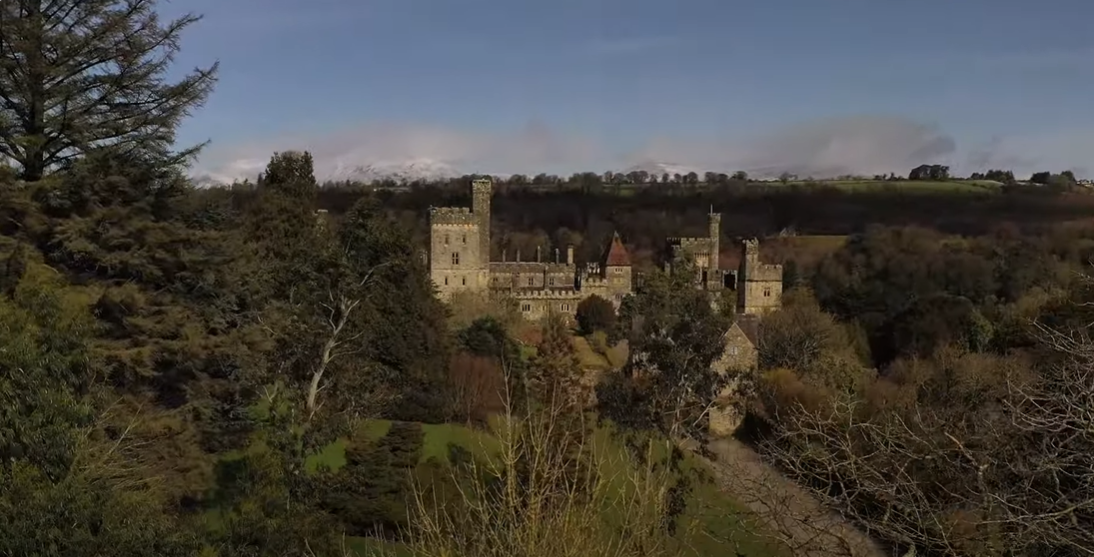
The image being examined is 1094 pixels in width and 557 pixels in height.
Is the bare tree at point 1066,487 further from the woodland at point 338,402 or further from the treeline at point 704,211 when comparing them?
the treeline at point 704,211

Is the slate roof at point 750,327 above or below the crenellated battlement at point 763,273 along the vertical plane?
below

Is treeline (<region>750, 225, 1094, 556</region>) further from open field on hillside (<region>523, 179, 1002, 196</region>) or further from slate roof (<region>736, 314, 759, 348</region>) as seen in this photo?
open field on hillside (<region>523, 179, 1002, 196</region>)

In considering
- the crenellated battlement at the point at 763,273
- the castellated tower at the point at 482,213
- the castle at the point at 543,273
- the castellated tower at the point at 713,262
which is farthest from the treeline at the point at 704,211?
the crenellated battlement at the point at 763,273

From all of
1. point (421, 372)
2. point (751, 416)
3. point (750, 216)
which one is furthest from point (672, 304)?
point (750, 216)

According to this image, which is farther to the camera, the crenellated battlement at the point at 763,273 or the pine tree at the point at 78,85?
the crenellated battlement at the point at 763,273

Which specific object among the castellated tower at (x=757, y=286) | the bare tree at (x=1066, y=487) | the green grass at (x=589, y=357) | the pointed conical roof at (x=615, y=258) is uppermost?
the bare tree at (x=1066, y=487)

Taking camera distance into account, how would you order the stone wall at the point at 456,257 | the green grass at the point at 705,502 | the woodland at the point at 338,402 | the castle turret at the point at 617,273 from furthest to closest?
Result: the castle turret at the point at 617,273, the stone wall at the point at 456,257, the green grass at the point at 705,502, the woodland at the point at 338,402

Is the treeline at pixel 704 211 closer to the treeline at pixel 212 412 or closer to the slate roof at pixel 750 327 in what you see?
the slate roof at pixel 750 327

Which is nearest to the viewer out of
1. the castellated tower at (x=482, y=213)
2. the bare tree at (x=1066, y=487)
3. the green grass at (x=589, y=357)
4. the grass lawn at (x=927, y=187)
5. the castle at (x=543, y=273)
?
the bare tree at (x=1066, y=487)
